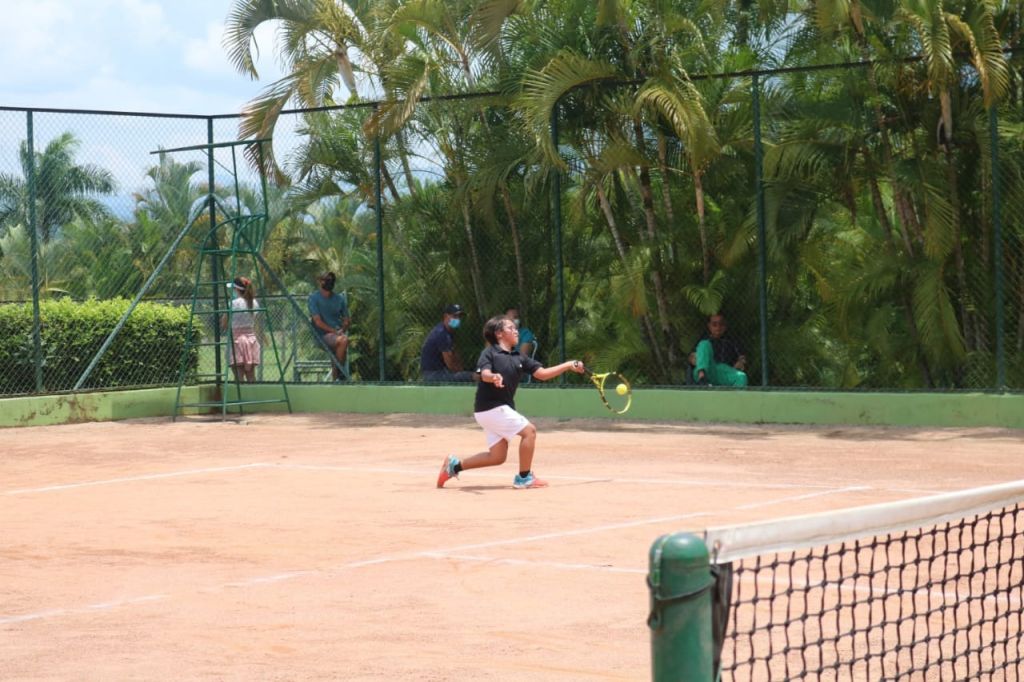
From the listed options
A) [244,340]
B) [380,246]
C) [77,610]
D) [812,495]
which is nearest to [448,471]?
[812,495]

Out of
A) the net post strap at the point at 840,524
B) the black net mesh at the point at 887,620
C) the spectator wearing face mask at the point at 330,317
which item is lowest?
the black net mesh at the point at 887,620

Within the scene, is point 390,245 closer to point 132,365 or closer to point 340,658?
point 132,365

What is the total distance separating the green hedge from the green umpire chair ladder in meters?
0.29

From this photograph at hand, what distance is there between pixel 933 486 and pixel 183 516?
5137mm

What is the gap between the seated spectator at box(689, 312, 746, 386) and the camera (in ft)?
53.2

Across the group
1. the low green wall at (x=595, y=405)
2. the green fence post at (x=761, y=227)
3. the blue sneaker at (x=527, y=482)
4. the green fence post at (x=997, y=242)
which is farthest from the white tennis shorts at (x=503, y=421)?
the green fence post at (x=997, y=242)

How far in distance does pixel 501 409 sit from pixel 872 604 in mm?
4812

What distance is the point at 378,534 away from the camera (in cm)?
896

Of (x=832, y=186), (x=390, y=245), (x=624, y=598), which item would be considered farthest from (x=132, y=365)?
(x=624, y=598)

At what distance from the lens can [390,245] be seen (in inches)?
782

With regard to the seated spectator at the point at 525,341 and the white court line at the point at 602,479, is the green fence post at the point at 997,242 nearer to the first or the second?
the white court line at the point at 602,479

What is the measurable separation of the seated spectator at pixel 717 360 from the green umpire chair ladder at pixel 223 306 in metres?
4.92

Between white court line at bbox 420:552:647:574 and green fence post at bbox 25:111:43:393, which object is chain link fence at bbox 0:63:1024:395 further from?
white court line at bbox 420:552:647:574

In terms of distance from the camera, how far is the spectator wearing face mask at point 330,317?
18.7 meters
